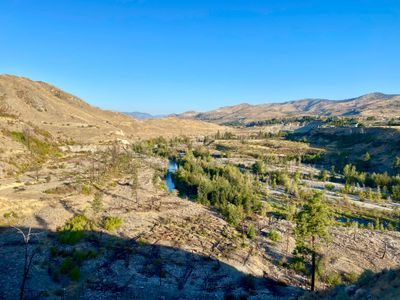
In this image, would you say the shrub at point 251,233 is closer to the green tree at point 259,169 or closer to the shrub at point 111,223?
the shrub at point 111,223

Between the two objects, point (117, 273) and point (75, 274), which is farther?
point (117, 273)

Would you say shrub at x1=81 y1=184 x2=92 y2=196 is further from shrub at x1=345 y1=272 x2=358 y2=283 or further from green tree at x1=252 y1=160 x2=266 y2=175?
green tree at x1=252 y1=160 x2=266 y2=175

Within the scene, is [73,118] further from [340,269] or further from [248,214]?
[340,269]

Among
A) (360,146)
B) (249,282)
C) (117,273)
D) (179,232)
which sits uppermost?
(360,146)

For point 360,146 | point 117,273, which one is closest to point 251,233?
point 117,273

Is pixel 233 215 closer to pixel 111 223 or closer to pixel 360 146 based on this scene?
pixel 111 223

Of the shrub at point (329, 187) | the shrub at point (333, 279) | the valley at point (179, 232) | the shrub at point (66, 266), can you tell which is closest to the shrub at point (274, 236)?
the valley at point (179, 232)

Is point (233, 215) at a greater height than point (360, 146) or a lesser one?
lesser
